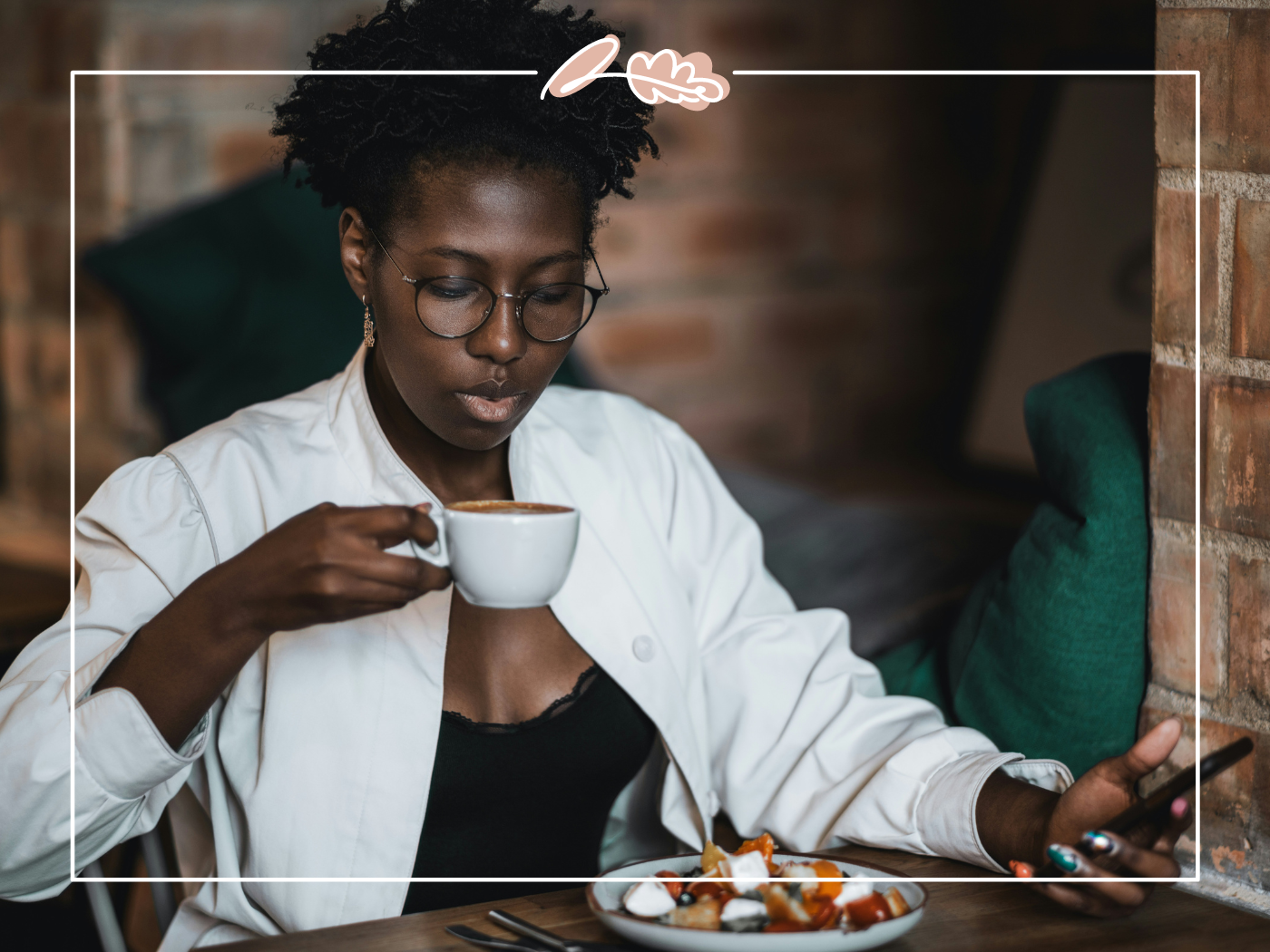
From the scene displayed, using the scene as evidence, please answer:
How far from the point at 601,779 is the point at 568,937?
350mm

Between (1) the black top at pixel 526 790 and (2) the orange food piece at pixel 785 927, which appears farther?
(1) the black top at pixel 526 790

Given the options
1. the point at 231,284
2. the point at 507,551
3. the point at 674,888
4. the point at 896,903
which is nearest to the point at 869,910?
the point at 896,903

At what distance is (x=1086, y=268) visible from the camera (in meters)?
1.75

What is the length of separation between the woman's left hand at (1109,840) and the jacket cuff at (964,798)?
0.07 metres

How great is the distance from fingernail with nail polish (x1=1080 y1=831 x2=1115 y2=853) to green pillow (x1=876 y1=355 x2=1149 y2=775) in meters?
0.21

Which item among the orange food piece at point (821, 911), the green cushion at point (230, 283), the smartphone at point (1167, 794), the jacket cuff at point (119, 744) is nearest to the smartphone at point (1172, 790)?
the smartphone at point (1167, 794)

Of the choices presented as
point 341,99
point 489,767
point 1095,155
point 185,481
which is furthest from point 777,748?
point 1095,155

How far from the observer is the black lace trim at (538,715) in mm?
1021

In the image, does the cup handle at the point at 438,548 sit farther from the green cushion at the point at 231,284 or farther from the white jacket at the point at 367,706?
the green cushion at the point at 231,284

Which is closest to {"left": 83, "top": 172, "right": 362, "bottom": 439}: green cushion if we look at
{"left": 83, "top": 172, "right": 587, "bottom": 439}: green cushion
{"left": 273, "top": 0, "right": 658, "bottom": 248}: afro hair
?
{"left": 83, "top": 172, "right": 587, "bottom": 439}: green cushion

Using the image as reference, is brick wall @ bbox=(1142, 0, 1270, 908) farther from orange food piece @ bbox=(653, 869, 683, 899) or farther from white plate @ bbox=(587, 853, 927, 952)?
orange food piece @ bbox=(653, 869, 683, 899)

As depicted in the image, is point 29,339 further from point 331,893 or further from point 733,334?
point 331,893

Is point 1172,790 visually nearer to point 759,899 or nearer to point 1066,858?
point 1066,858

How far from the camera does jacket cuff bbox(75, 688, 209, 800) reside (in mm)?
838
